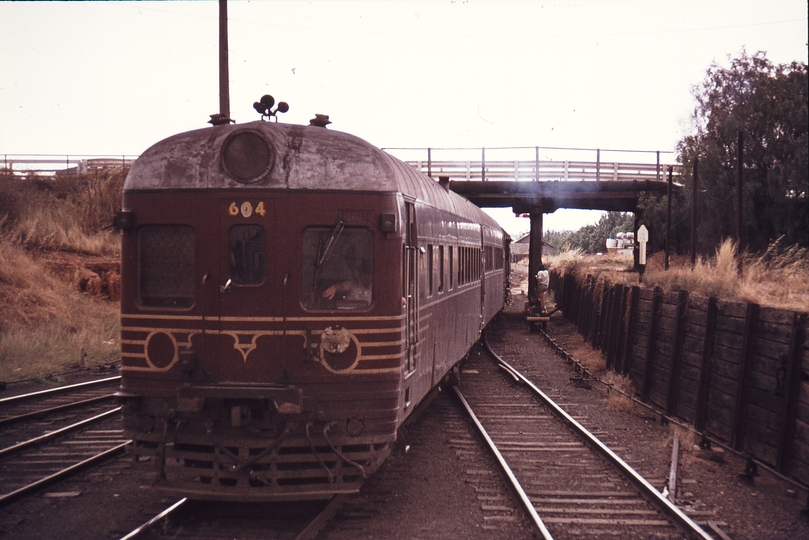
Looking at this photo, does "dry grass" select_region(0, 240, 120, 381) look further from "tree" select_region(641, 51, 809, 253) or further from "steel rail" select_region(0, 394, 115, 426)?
"tree" select_region(641, 51, 809, 253)

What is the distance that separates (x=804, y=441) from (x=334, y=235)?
472 cm

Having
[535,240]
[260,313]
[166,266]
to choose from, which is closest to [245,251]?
[260,313]

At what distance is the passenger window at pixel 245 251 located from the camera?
5.59 meters

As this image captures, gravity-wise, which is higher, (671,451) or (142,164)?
(142,164)

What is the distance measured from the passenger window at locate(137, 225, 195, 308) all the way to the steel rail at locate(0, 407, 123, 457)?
3.52 metres

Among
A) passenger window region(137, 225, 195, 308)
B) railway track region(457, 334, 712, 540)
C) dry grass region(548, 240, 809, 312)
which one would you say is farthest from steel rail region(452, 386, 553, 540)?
dry grass region(548, 240, 809, 312)

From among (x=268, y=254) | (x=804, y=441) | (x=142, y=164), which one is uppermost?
(x=142, y=164)

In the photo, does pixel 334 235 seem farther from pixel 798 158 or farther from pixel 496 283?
pixel 798 158

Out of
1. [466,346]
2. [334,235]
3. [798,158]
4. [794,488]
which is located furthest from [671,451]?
[798,158]

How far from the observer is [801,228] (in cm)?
2012

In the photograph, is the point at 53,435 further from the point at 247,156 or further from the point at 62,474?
the point at 247,156

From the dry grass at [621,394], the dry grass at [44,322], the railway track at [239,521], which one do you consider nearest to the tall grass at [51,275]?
the dry grass at [44,322]

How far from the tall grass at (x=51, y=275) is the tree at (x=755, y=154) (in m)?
17.5

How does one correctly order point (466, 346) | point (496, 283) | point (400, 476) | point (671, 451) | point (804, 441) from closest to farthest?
point (804, 441) < point (400, 476) < point (671, 451) < point (466, 346) < point (496, 283)
